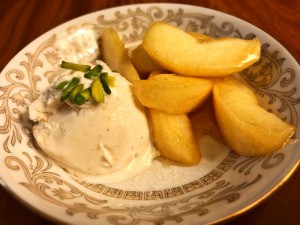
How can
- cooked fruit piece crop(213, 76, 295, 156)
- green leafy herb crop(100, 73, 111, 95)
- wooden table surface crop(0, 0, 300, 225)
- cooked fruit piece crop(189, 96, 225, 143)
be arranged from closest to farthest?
cooked fruit piece crop(213, 76, 295, 156) → green leafy herb crop(100, 73, 111, 95) → cooked fruit piece crop(189, 96, 225, 143) → wooden table surface crop(0, 0, 300, 225)

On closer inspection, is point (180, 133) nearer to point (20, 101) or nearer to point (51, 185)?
point (51, 185)

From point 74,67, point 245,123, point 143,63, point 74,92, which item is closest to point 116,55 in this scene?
point 143,63

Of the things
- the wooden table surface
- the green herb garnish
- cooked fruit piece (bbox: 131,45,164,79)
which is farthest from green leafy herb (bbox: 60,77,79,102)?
the wooden table surface

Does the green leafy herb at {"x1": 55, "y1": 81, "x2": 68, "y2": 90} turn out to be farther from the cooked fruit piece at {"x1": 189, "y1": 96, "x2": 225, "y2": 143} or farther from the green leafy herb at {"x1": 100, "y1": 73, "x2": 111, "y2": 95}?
the cooked fruit piece at {"x1": 189, "y1": 96, "x2": 225, "y2": 143}

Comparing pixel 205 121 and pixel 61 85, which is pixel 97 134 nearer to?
pixel 61 85

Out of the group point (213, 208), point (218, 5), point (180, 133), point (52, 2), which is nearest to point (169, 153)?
point (180, 133)

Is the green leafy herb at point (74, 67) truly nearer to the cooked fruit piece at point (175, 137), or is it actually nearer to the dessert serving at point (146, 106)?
the dessert serving at point (146, 106)


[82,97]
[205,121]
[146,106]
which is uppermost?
[82,97]
